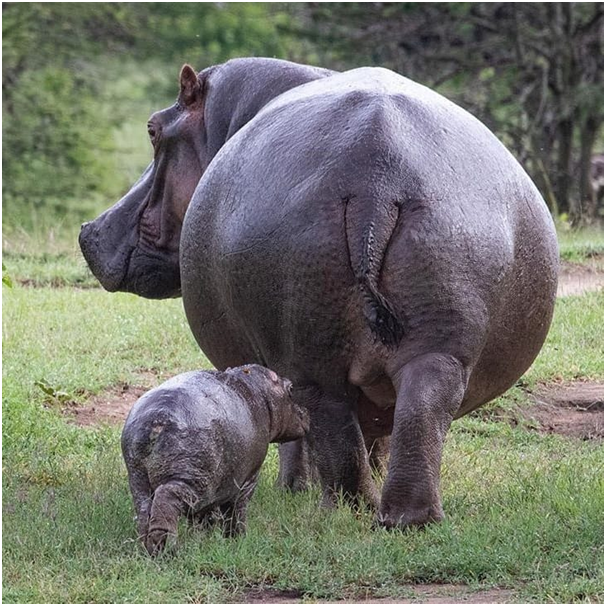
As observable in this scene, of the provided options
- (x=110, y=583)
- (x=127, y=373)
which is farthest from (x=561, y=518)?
(x=127, y=373)

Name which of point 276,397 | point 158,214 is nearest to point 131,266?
point 158,214

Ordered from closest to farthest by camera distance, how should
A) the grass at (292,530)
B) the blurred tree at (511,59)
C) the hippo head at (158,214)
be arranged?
the grass at (292,530) → the hippo head at (158,214) → the blurred tree at (511,59)

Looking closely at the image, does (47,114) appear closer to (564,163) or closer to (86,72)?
(86,72)

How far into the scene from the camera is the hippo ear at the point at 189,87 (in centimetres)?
677

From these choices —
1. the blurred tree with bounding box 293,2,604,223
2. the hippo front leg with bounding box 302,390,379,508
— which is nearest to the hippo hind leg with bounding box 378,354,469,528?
the hippo front leg with bounding box 302,390,379,508

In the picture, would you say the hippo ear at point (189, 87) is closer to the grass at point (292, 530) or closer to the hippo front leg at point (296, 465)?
the grass at point (292, 530)

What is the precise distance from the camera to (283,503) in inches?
224

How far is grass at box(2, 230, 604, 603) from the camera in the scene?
15.1ft

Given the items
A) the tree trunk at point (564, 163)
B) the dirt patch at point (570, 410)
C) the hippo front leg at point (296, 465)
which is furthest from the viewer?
the tree trunk at point (564, 163)

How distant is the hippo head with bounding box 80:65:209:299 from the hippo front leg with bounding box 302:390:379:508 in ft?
6.44

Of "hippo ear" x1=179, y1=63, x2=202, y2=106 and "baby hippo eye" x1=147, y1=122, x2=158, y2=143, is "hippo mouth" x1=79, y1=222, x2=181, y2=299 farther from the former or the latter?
"hippo ear" x1=179, y1=63, x2=202, y2=106

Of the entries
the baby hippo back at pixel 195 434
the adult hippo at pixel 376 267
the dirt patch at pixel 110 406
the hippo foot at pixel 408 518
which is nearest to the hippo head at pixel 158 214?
the dirt patch at pixel 110 406

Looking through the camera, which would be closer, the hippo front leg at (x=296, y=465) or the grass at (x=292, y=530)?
the grass at (x=292, y=530)

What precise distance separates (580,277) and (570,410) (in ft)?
10.2
